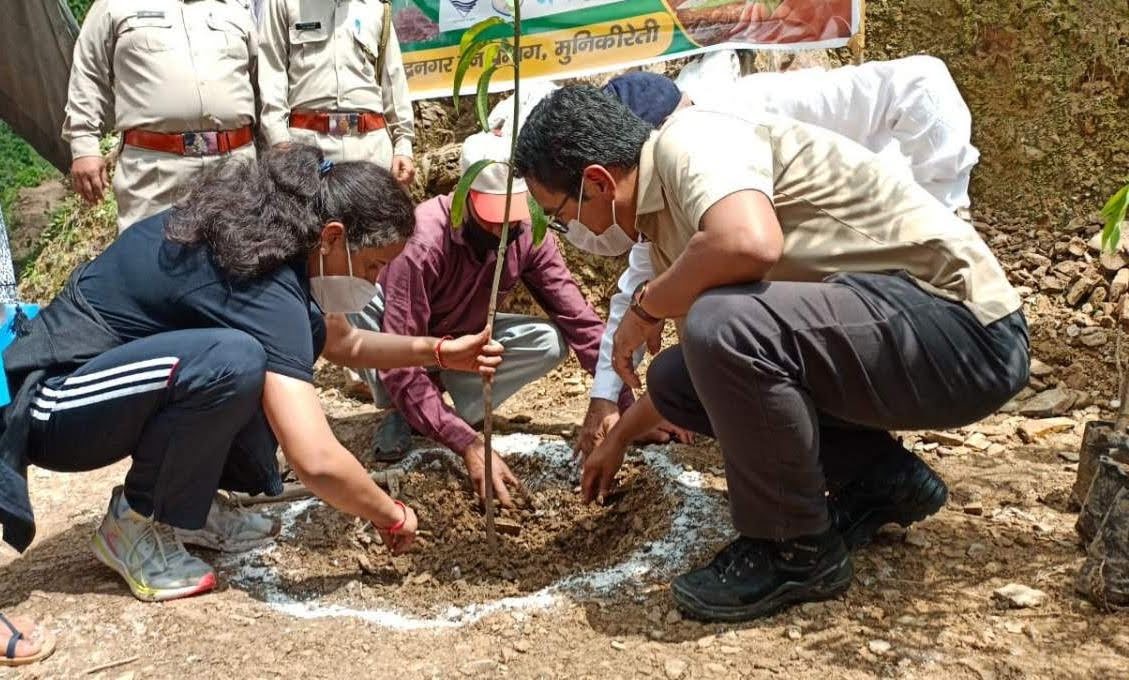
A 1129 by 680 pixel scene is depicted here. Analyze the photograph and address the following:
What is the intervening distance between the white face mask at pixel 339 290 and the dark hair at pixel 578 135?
0.52 meters

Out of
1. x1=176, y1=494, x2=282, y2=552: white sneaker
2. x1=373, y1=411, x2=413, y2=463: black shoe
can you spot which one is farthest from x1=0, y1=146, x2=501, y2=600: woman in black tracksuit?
x1=373, y1=411, x2=413, y2=463: black shoe

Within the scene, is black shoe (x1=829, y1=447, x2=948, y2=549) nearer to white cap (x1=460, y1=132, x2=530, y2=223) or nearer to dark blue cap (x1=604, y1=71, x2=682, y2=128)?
dark blue cap (x1=604, y1=71, x2=682, y2=128)

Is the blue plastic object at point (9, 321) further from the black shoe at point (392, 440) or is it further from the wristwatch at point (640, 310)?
the wristwatch at point (640, 310)

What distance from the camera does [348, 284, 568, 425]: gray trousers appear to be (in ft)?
11.3

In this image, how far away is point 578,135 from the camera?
2.04 metres

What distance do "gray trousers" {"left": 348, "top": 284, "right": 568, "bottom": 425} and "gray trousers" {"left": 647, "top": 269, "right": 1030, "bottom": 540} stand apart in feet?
5.00

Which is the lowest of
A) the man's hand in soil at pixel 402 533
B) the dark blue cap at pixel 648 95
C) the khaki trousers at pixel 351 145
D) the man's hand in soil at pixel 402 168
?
the man's hand in soil at pixel 402 533

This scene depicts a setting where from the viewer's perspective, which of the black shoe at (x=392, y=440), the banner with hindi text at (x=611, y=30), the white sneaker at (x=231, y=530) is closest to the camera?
the white sneaker at (x=231, y=530)

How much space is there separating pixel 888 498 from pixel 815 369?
487mm

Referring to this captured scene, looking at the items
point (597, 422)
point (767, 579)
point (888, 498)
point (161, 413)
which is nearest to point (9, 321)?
point (161, 413)

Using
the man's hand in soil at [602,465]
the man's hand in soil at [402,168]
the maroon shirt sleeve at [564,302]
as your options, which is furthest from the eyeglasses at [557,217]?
the man's hand in soil at [402,168]

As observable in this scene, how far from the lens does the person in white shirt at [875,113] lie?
284 cm

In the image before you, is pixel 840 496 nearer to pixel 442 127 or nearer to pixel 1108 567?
pixel 1108 567

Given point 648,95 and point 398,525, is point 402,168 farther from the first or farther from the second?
point 398,525
